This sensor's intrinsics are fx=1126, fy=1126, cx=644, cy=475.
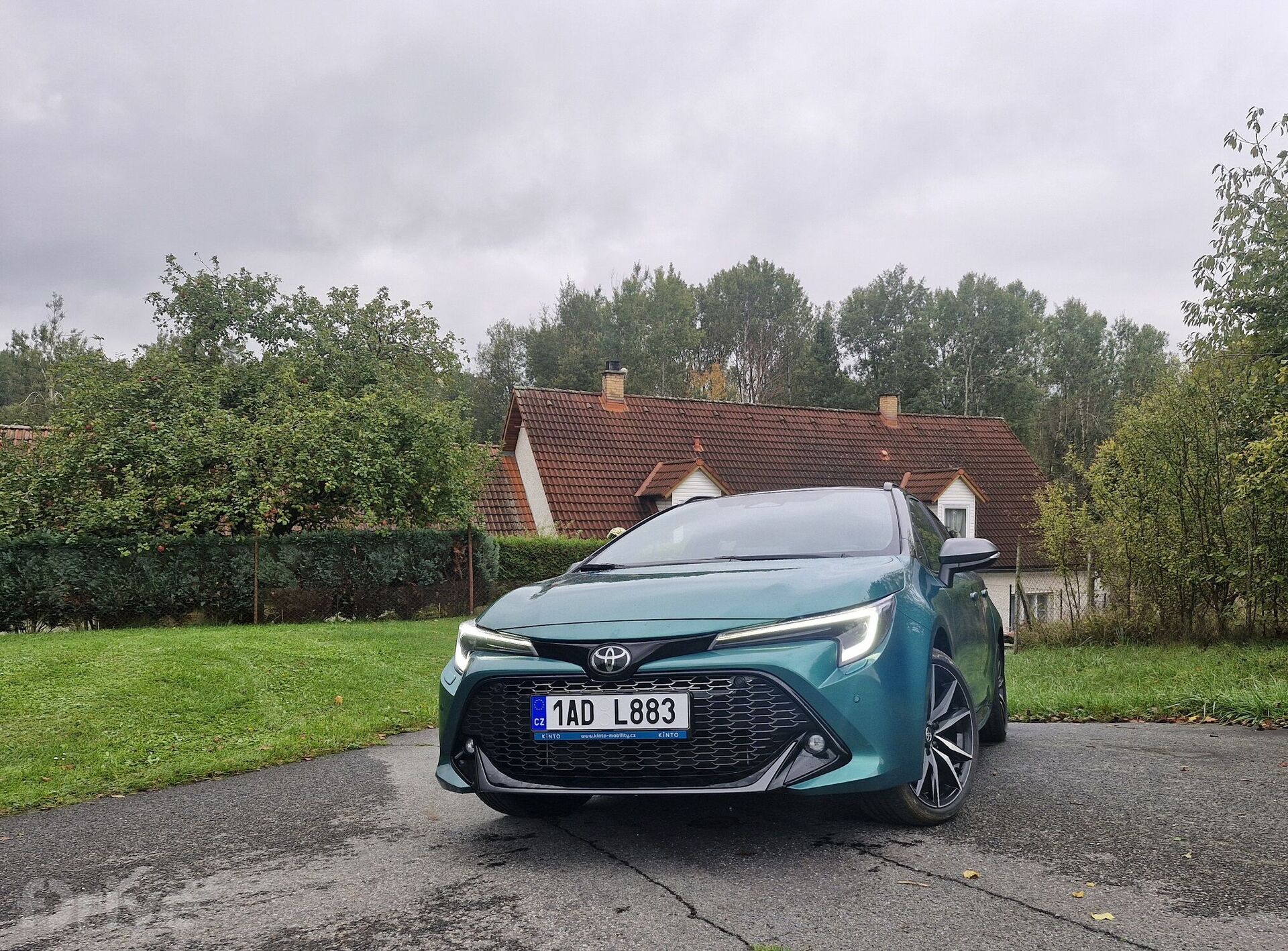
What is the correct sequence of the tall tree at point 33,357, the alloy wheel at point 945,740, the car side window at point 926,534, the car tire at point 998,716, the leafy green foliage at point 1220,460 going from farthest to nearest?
the tall tree at point 33,357, the leafy green foliage at point 1220,460, the car tire at point 998,716, the car side window at point 926,534, the alloy wheel at point 945,740

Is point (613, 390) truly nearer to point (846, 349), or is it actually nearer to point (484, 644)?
point (484, 644)

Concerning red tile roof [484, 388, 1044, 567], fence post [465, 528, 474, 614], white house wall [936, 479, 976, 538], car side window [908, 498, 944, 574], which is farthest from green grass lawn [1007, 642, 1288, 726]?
white house wall [936, 479, 976, 538]

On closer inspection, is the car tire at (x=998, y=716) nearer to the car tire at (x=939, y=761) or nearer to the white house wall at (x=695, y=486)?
the car tire at (x=939, y=761)

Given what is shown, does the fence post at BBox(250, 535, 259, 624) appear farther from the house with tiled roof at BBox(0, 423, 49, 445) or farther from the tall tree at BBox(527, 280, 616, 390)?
the tall tree at BBox(527, 280, 616, 390)

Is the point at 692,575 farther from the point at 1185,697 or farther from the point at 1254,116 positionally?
the point at 1254,116

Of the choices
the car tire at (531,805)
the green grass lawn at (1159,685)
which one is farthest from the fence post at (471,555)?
the car tire at (531,805)

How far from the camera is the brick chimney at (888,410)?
123 feet

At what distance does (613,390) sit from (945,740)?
29.0 m

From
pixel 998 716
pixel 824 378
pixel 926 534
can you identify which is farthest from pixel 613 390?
pixel 824 378

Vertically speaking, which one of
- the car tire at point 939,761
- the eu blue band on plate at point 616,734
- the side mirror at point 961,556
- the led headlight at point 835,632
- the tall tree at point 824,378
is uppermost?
the tall tree at point 824,378

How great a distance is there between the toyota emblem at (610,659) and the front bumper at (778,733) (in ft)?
0.17

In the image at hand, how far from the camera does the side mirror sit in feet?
17.1

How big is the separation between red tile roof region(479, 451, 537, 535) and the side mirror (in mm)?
23169

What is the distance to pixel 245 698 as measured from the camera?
29.9 ft
